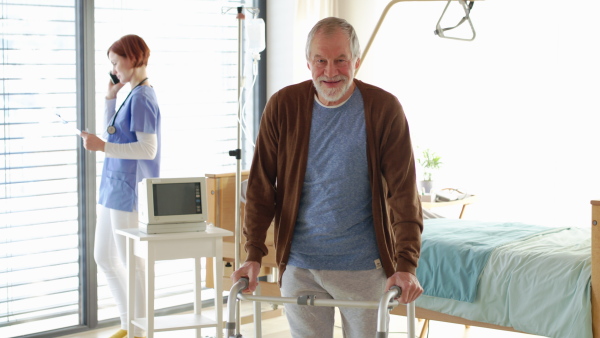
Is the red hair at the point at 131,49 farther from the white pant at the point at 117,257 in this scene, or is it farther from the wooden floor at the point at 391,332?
the wooden floor at the point at 391,332

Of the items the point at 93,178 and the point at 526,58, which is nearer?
the point at 93,178

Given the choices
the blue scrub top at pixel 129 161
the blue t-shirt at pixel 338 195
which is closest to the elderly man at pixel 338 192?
the blue t-shirt at pixel 338 195

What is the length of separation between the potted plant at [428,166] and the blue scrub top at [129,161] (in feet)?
6.09

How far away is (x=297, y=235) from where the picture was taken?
1837mm

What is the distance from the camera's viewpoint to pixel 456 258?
10.1 feet

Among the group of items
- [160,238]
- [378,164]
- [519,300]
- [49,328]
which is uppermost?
[378,164]

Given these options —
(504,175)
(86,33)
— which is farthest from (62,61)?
(504,175)

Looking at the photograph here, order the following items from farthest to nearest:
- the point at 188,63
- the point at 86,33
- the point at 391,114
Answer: the point at 188,63, the point at 86,33, the point at 391,114

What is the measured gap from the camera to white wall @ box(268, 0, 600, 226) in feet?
14.2

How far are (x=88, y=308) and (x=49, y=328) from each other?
211 millimetres

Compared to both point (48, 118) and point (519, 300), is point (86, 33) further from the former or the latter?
point (519, 300)

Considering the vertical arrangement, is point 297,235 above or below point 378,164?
below

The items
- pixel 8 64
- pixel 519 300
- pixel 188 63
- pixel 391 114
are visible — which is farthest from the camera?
pixel 188 63

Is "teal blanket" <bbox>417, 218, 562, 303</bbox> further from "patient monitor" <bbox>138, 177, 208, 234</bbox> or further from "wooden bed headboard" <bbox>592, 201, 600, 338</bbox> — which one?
"patient monitor" <bbox>138, 177, 208, 234</bbox>
